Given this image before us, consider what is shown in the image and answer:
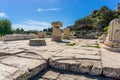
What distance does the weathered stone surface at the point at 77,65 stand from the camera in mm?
2775

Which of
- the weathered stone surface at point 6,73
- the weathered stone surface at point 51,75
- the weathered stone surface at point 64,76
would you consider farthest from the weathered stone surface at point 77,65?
the weathered stone surface at point 6,73

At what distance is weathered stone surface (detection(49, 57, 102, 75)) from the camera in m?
2.77

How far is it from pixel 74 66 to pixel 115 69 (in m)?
0.86

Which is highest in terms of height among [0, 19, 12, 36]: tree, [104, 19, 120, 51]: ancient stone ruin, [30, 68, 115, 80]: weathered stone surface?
[0, 19, 12, 36]: tree

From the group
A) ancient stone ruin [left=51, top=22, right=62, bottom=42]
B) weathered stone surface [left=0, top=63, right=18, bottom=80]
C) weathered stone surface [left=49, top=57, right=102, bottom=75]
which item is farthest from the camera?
ancient stone ruin [left=51, top=22, right=62, bottom=42]

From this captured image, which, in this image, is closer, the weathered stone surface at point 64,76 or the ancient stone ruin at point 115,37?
the weathered stone surface at point 64,76

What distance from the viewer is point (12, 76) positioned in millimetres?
2135

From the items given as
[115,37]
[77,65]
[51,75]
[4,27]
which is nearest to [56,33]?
[115,37]

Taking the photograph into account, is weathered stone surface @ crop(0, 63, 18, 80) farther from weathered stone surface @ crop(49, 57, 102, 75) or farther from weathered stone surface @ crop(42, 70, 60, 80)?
weathered stone surface @ crop(49, 57, 102, 75)

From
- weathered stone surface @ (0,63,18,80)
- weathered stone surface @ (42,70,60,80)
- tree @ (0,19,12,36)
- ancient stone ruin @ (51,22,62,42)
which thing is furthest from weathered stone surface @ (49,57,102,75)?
tree @ (0,19,12,36)

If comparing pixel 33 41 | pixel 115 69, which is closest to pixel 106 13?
pixel 33 41

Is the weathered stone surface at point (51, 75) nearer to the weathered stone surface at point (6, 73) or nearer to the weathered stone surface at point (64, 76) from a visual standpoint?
the weathered stone surface at point (64, 76)

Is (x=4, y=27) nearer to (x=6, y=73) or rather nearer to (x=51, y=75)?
(x=51, y=75)

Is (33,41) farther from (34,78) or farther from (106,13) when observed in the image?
(106,13)
